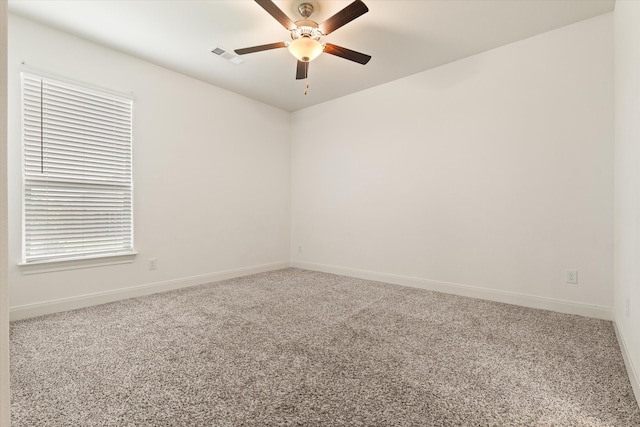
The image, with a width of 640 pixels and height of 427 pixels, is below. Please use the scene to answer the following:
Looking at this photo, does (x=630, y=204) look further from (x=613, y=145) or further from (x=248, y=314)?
(x=248, y=314)

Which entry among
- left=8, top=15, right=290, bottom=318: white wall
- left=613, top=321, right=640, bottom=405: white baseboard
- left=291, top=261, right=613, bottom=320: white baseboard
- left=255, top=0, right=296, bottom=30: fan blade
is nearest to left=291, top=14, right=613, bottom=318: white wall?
left=291, top=261, right=613, bottom=320: white baseboard

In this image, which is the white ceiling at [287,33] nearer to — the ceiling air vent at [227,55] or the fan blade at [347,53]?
the ceiling air vent at [227,55]

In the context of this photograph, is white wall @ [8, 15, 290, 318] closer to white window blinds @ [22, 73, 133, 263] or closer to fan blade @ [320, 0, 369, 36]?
white window blinds @ [22, 73, 133, 263]

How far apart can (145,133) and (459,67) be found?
360 cm

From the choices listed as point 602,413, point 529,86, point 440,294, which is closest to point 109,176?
point 440,294

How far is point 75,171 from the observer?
9.46 ft

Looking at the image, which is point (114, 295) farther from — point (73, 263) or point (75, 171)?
point (75, 171)

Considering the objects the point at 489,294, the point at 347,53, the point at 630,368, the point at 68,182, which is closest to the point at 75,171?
the point at 68,182

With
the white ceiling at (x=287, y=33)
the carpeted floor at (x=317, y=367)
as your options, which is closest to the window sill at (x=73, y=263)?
the carpeted floor at (x=317, y=367)

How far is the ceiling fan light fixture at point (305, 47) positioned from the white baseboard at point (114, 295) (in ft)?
9.45

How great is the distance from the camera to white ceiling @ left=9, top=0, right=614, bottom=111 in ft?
7.93

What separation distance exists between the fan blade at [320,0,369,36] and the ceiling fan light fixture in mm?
117

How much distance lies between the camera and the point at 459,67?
333 centimetres

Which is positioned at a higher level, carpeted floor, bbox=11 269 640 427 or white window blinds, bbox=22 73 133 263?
white window blinds, bbox=22 73 133 263
